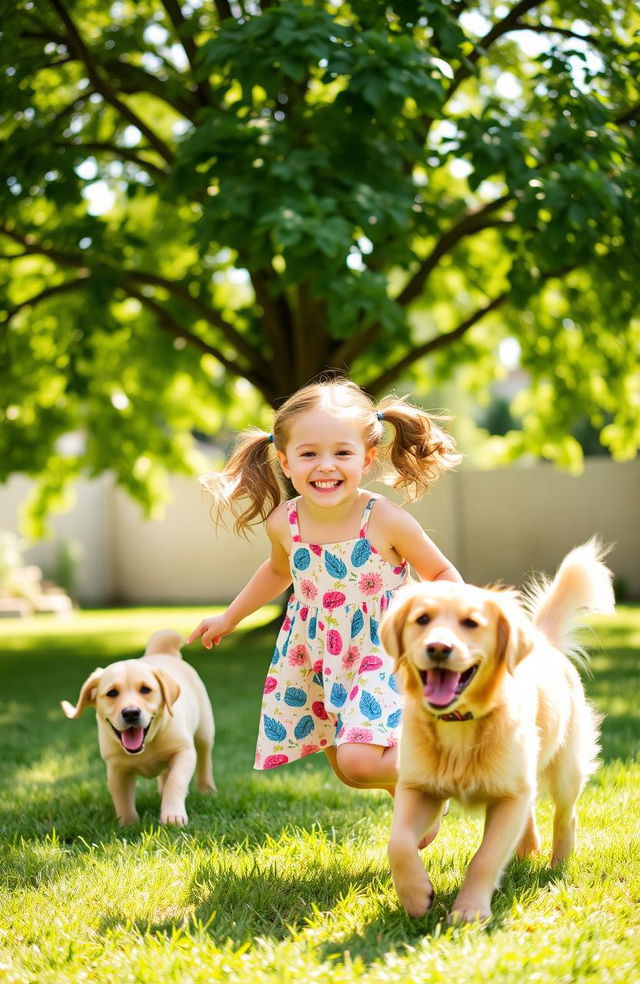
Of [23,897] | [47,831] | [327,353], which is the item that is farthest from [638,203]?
[23,897]

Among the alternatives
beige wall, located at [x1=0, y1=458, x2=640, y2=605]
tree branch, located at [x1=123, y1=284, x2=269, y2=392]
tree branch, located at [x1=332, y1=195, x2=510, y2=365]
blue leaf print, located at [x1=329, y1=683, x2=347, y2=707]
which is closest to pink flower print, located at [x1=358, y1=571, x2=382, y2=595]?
blue leaf print, located at [x1=329, y1=683, x2=347, y2=707]

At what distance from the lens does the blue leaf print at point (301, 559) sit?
370 cm

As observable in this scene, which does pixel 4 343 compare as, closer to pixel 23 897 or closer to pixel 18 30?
pixel 18 30

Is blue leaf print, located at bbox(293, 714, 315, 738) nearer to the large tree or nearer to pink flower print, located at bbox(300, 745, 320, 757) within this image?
pink flower print, located at bbox(300, 745, 320, 757)

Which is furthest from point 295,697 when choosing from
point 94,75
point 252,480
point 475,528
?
point 475,528

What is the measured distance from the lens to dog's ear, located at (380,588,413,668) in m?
2.82

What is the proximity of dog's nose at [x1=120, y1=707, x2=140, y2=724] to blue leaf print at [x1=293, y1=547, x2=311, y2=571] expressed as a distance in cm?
84

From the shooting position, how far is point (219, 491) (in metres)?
3.98

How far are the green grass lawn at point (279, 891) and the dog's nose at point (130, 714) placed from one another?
1.25ft

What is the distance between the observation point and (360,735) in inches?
132

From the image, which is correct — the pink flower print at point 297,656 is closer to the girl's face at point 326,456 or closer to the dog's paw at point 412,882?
the girl's face at point 326,456

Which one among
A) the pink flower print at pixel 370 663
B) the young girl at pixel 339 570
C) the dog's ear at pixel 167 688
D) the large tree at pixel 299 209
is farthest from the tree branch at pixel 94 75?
the pink flower print at pixel 370 663

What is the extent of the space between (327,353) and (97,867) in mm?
7434

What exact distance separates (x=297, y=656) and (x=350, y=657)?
0.24 metres
